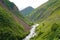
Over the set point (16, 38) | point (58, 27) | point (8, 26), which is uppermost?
point (8, 26)

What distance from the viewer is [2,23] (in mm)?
103375

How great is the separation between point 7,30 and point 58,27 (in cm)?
2884

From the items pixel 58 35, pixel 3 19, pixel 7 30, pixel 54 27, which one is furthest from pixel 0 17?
pixel 58 35

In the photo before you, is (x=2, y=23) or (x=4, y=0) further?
(x=4, y=0)

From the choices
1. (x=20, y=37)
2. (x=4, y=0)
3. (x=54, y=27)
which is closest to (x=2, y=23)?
(x=20, y=37)

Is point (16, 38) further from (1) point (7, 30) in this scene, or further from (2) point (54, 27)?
(2) point (54, 27)

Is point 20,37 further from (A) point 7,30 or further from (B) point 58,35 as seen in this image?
(B) point 58,35

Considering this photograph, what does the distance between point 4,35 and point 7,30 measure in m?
5.85

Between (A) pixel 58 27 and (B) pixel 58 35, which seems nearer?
(B) pixel 58 35

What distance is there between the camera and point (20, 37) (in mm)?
101438

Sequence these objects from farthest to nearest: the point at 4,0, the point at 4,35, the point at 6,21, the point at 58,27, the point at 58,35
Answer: the point at 4,0 → the point at 6,21 → the point at 4,35 → the point at 58,27 → the point at 58,35

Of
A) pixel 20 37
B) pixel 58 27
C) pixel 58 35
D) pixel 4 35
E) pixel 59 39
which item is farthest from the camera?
pixel 20 37

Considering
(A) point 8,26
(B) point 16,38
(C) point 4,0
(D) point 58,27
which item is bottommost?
(D) point 58,27

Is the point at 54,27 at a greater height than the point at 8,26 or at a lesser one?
lesser
